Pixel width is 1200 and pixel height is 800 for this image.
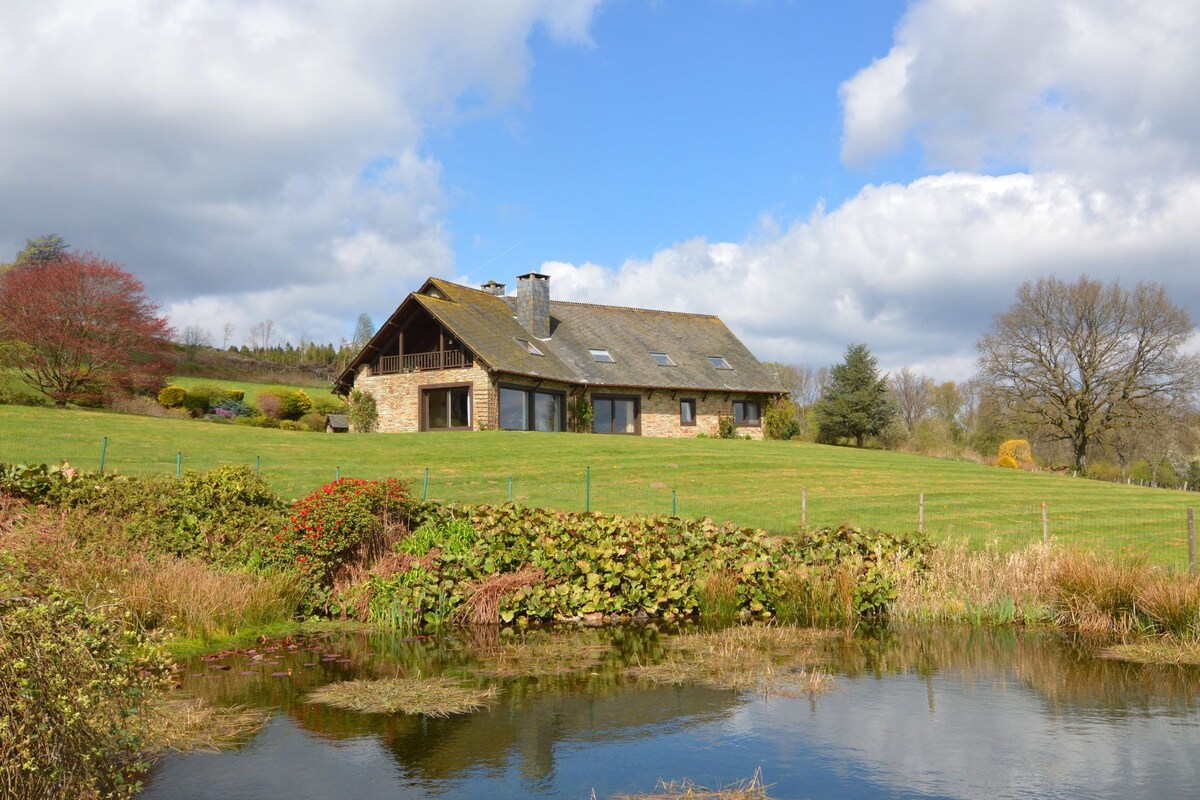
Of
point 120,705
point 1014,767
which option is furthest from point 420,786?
point 1014,767

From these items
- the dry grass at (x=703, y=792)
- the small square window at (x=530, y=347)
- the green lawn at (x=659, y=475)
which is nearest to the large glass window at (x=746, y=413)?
the green lawn at (x=659, y=475)

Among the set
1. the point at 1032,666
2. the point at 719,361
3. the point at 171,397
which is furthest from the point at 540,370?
the point at 1032,666

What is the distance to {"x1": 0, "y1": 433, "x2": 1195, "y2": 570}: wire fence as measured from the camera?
1748cm

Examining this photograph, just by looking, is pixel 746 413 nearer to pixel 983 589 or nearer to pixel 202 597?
pixel 983 589

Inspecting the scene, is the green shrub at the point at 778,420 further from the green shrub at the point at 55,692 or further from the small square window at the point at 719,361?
the green shrub at the point at 55,692

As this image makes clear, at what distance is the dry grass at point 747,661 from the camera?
9047 mm

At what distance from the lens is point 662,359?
41.9 metres

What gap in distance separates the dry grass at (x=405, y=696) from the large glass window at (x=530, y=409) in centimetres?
2549

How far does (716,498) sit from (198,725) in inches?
578

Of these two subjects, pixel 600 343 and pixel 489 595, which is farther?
pixel 600 343

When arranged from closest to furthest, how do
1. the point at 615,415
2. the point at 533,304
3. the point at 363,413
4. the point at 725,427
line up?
the point at 363,413
the point at 615,415
the point at 533,304
the point at 725,427

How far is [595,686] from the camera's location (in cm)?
898

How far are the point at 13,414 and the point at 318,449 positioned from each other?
30.4 ft

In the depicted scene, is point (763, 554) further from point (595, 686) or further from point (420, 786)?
point (420, 786)
